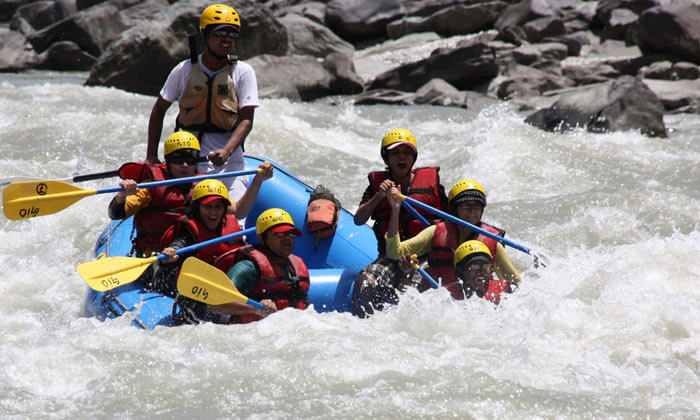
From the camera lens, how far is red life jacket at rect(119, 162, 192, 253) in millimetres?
4969

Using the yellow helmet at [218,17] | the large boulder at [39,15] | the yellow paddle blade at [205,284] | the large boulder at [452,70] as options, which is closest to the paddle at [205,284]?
Result: the yellow paddle blade at [205,284]

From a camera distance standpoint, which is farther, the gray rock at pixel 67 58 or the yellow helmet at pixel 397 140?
the gray rock at pixel 67 58

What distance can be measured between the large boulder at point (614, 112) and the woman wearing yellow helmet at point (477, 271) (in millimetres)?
6548

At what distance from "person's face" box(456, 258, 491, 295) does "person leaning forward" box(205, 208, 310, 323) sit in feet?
2.86

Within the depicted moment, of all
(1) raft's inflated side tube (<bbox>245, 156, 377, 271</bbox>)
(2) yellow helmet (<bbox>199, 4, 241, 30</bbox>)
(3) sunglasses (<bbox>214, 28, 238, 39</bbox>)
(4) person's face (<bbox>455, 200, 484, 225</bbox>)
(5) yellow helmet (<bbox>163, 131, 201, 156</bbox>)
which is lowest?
(1) raft's inflated side tube (<bbox>245, 156, 377, 271</bbox>)

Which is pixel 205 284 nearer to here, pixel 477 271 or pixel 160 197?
pixel 160 197

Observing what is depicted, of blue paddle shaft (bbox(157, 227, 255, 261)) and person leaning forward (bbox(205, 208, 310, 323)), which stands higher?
blue paddle shaft (bbox(157, 227, 255, 261))

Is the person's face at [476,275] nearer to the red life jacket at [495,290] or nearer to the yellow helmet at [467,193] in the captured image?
the red life jacket at [495,290]

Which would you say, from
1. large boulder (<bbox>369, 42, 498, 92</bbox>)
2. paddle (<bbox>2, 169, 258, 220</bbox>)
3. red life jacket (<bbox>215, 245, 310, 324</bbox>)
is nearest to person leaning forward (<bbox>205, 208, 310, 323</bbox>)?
red life jacket (<bbox>215, 245, 310, 324</bbox>)

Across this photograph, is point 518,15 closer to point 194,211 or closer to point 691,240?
point 691,240

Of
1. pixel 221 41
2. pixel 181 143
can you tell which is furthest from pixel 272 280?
pixel 221 41

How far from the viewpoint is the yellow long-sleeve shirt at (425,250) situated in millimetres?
4871

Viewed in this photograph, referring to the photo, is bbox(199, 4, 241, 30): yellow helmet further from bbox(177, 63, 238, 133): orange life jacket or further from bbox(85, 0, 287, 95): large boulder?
bbox(85, 0, 287, 95): large boulder

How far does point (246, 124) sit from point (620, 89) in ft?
23.6
